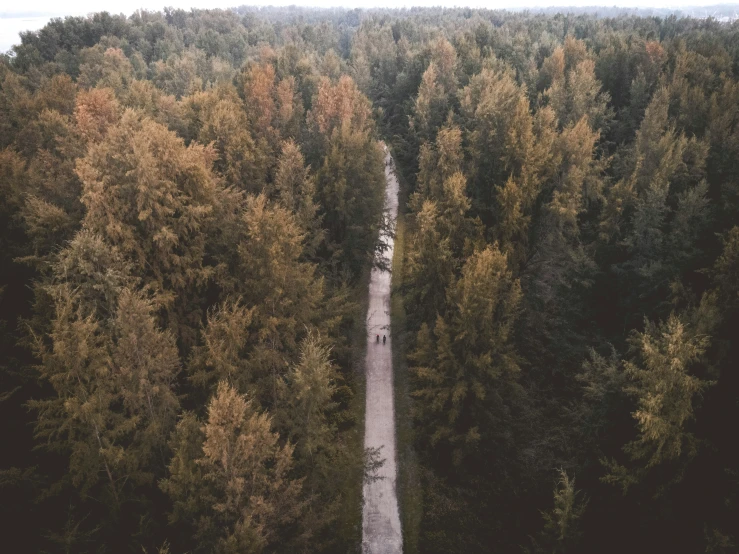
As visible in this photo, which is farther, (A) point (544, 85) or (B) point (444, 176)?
(A) point (544, 85)

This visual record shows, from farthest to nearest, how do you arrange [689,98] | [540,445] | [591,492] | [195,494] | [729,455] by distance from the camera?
1. [689,98]
2. [540,445]
3. [591,492]
4. [729,455]
5. [195,494]

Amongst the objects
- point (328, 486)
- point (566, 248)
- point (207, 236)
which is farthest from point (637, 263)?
point (207, 236)

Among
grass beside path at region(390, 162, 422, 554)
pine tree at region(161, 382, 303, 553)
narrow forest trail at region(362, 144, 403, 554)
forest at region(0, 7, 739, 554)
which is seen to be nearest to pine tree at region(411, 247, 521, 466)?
forest at region(0, 7, 739, 554)

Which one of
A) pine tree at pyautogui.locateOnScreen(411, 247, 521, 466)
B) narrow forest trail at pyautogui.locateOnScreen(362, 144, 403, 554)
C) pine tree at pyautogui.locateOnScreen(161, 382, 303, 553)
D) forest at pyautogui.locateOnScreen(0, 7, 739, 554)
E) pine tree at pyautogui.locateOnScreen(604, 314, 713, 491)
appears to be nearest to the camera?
pine tree at pyautogui.locateOnScreen(161, 382, 303, 553)

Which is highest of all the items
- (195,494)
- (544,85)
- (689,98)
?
(544,85)

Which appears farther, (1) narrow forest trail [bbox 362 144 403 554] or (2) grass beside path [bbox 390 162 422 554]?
(2) grass beside path [bbox 390 162 422 554]

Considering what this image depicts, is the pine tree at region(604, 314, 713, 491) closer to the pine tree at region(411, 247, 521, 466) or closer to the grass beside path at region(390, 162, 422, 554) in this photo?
the pine tree at region(411, 247, 521, 466)

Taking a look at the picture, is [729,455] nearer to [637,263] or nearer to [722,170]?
[637,263]

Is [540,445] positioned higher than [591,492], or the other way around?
[540,445]
